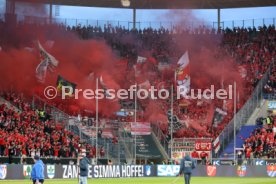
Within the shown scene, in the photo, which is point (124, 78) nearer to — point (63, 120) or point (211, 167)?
Result: point (63, 120)

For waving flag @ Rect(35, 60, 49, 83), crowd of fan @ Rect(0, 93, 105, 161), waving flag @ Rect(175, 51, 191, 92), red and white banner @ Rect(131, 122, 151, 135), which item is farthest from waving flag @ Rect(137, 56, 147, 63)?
crowd of fan @ Rect(0, 93, 105, 161)

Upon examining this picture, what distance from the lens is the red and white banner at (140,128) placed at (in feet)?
189

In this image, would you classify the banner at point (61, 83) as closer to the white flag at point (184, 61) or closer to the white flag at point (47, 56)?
the white flag at point (47, 56)

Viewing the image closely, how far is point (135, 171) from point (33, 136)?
934 cm

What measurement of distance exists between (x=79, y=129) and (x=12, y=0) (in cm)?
1546

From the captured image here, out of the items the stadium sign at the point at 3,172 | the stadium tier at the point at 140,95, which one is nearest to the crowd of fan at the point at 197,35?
the stadium tier at the point at 140,95

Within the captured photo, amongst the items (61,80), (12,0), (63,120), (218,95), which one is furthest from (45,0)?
(218,95)

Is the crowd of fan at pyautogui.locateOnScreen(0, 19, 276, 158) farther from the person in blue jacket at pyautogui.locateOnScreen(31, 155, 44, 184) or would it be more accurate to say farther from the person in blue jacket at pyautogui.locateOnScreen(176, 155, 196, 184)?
the person in blue jacket at pyautogui.locateOnScreen(31, 155, 44, 184)

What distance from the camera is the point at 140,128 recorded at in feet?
192

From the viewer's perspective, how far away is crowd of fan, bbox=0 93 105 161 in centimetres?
5094

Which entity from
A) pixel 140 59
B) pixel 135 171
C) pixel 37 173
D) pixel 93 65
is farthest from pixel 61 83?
pixel 37 173

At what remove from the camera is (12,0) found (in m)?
65.6

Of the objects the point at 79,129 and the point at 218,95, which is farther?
the point at 218,95

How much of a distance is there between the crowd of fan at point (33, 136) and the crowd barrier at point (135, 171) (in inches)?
225
